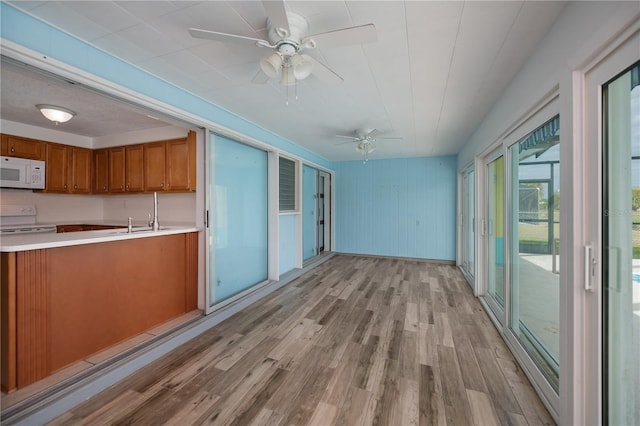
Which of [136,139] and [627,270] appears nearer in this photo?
[627,270]

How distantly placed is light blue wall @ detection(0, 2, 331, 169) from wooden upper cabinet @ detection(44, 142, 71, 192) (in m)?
3.08

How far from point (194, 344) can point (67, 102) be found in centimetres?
312

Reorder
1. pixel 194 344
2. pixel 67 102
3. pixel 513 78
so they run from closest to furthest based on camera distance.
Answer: pixel 513 78 → pixel 194 344 → pixel 67 102

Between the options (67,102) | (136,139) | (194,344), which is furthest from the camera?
(136,139)

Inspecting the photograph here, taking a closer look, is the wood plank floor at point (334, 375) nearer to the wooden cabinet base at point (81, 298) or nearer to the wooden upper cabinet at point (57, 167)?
the wooden cabinet base at point (81, 298)

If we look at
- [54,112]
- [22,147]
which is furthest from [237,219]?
[22,147]

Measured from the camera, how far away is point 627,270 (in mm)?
1116

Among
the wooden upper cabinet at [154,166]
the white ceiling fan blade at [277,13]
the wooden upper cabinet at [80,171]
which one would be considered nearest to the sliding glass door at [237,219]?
the wooden upper cabinet at [154,166]

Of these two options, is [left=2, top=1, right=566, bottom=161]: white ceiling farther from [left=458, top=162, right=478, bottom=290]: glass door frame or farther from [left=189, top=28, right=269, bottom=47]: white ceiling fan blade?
[left=458, top=162, right=478, bottom=290]: glass door frame

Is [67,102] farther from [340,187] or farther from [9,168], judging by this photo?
[340,187]

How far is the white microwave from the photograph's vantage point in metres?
3.33

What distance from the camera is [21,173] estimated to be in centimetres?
347

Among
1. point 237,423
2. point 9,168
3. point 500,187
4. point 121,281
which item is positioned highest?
point 9,168

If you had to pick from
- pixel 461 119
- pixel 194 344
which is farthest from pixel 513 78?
pixel 194 344
